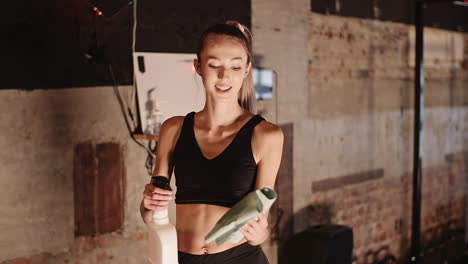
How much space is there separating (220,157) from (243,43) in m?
0.38

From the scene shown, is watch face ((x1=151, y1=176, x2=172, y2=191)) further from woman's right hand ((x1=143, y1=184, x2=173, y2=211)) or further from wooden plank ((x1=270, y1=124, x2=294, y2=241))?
wooden plank ((x1=270, y1=124, x2=294, y2=241))

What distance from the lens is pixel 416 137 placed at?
180 inches

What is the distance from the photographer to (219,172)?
161cm

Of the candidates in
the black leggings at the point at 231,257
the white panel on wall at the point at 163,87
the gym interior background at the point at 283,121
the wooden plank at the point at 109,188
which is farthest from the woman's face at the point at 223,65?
the wooden plank at the point at 109,188

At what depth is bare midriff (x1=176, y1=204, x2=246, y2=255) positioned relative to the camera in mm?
1673

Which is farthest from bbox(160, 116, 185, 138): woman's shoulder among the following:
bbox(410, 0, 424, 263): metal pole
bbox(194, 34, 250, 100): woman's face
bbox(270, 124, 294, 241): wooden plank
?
bbox(410, 0, 424, 263): metal pole

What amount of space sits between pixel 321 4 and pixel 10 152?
2.55 meters

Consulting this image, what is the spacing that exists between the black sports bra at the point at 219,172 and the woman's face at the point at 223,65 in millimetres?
145

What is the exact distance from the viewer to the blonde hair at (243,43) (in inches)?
65.8

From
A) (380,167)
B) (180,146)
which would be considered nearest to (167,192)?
(180,146)

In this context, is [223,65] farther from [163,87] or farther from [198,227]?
[163,87]

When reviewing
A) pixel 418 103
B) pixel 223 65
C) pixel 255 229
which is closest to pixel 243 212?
pixel 255 229

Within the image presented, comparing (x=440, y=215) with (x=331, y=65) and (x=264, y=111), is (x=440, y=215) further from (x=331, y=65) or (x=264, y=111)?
(x=264, y=111)

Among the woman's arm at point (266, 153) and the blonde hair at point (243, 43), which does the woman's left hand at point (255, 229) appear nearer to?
A: the woman's arm at point (266, 153)
